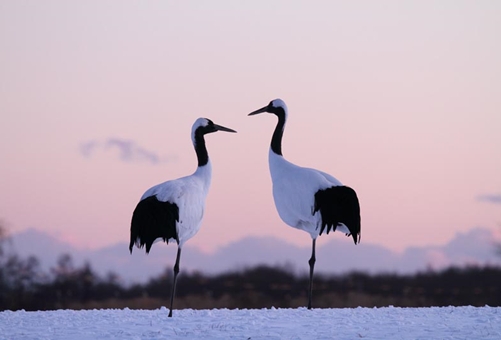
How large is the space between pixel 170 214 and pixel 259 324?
301 cm

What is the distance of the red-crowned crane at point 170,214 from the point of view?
15797 millimetres

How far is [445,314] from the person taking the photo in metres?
16.0

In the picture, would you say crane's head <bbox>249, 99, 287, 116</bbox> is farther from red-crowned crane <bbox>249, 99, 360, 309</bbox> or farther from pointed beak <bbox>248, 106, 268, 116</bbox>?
red-crowned crane <bbox>249, 99, 360, 309</bbox>

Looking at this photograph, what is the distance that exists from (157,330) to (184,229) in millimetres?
2978

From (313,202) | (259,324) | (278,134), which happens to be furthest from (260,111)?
(259,324)

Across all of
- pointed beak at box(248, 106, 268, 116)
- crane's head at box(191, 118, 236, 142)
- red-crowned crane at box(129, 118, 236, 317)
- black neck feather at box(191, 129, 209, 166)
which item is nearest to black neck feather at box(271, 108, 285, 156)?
pointed beak at box(248, 106, 268, 116)

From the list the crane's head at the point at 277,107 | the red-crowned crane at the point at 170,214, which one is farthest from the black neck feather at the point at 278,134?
the red-crowned crane at the point at 170,214

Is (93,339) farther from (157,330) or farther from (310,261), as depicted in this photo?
(310,261)

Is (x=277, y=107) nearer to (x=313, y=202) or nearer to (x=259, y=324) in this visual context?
(x=313, y=202)

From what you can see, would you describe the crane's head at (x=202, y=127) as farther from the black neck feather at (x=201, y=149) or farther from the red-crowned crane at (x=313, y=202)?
the red-crowned crane at (x=313, y=202)

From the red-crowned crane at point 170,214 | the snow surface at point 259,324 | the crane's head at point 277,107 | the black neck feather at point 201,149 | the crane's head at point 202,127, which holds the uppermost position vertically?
the crane's head at point 277,107

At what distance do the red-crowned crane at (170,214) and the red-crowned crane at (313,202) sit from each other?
5.83 ft

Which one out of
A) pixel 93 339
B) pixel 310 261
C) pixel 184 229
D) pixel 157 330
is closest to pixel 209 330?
pixel 157 330

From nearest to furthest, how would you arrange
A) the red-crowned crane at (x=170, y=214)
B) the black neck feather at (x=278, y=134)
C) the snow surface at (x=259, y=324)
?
1. the snow surface at (x=259, y=324)
2. the red-crowned crane at (x=170, y=214)
3. the black neck feather at (x=278, y=134)
